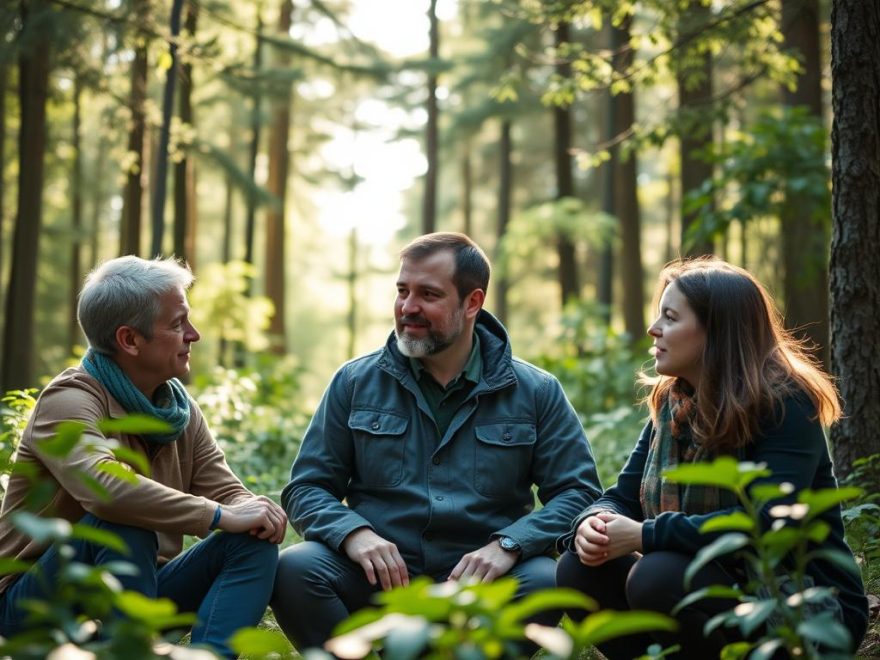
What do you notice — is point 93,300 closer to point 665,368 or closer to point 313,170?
point 665,368

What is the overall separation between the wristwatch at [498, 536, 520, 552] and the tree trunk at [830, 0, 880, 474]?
209 cm

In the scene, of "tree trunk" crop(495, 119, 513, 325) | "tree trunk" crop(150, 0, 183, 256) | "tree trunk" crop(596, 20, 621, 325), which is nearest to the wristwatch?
"tree trunk" crop(150, 0, 183, 256)

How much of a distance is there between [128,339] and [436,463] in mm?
1137

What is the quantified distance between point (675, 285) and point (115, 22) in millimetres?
8074

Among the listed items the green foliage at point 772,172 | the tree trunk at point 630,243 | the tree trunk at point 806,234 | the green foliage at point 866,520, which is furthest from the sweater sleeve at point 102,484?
the tree trunk at point 630,243

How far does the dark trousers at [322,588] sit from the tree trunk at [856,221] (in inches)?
80.8

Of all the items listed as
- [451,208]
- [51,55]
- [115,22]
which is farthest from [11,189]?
[451,208]

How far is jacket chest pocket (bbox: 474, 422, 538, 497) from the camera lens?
11.8 feet

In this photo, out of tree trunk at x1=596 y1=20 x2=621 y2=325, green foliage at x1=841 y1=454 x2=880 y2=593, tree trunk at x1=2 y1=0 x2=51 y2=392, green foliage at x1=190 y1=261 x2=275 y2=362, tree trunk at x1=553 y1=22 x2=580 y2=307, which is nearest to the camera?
green foliage at x1=841 y1=454 x2=880 y2=593

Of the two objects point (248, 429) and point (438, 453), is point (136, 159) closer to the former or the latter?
point (248, 429)

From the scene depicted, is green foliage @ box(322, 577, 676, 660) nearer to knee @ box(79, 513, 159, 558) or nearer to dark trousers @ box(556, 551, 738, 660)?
dark trousers @ box(556, 551, 738, 660)

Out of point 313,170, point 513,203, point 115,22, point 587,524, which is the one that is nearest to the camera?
point 587,524

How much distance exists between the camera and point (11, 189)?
725 inches

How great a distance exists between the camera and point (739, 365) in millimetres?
3076
